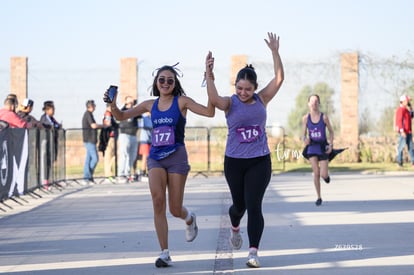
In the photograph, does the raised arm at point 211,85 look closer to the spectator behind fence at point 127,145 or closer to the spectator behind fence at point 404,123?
the spectator behind fence at point 127,145

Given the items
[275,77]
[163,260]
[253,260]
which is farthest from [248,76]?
[163,260]

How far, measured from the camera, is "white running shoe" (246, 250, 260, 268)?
1007 cm

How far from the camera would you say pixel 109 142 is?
27.1m

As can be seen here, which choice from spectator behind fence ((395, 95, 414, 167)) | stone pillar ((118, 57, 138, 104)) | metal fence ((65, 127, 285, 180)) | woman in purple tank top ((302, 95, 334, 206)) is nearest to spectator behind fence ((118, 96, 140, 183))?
metal fence ((65, 127, 285, 180))

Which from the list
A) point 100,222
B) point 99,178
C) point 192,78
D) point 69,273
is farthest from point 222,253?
point 192,78

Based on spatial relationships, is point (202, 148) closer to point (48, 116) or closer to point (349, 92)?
point (349, 92)

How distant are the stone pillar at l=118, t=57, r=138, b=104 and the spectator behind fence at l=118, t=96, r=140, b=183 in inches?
334

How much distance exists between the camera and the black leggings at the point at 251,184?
34.0ft

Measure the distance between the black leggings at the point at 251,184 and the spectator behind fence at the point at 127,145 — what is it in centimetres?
1524

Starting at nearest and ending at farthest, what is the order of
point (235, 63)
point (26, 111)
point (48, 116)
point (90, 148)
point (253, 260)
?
point (253, 260) < point (26, 111) < point (48, 116) < point (90, 148) < point (235, 63)

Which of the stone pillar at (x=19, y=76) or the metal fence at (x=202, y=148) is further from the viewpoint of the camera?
the stone pillar at (x=19, y=76)

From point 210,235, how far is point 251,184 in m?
2.69

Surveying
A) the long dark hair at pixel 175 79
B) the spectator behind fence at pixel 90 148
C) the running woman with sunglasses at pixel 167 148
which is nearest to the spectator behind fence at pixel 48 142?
the spectator behind fence at pixel 90 148

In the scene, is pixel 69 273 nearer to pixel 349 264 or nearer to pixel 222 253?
pixel 222 253
